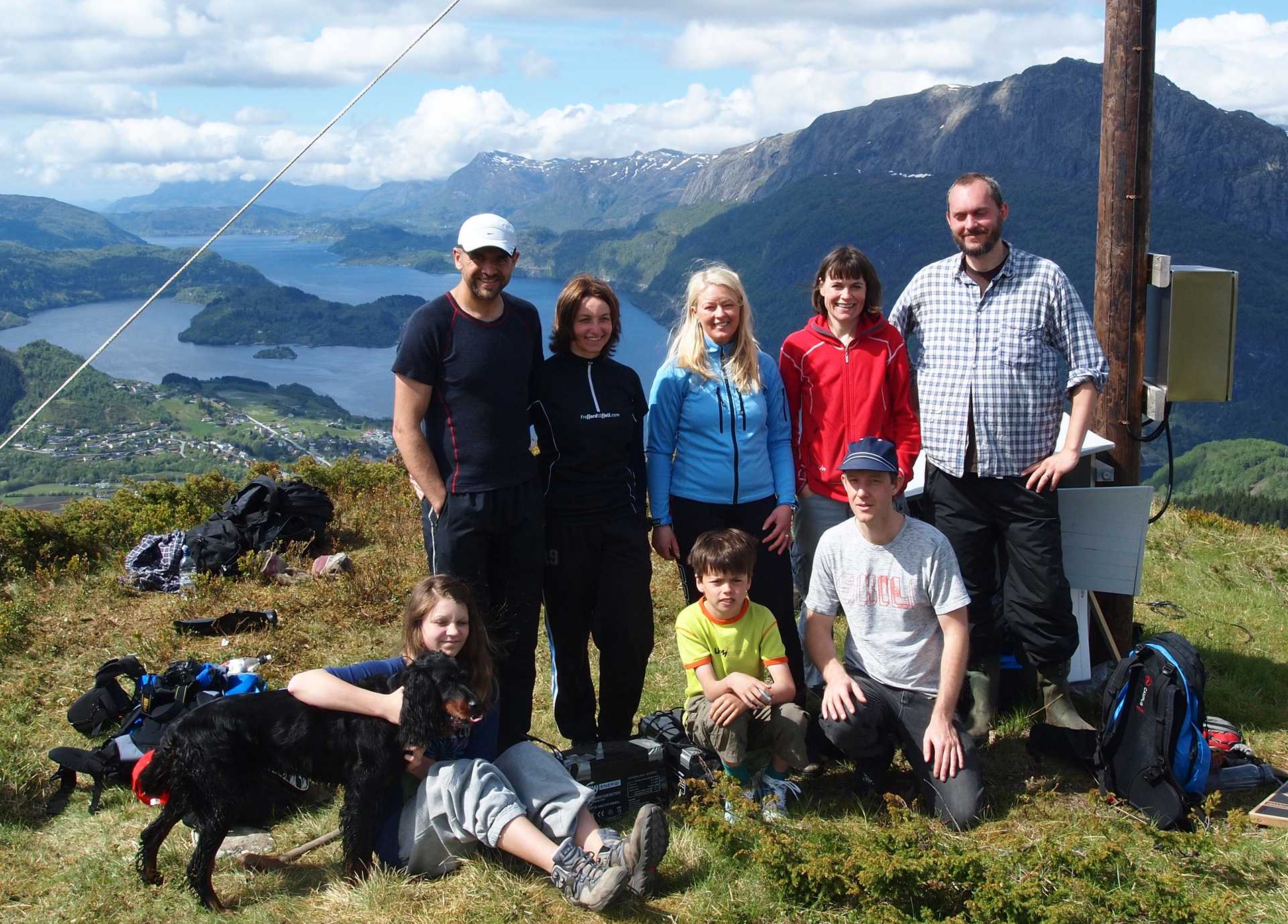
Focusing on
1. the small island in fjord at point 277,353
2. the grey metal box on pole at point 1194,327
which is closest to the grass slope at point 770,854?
the grey metal box on pole at point 1194,327

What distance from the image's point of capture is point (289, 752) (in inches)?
115

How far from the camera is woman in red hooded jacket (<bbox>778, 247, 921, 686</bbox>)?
3.81 meters

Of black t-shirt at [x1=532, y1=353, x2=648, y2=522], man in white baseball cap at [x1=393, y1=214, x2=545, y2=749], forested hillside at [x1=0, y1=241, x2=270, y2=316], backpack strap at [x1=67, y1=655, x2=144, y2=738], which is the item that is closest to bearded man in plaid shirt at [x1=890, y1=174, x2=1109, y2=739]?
black t-shirt at [x1=532, y1=353, x2=648, y2=522]

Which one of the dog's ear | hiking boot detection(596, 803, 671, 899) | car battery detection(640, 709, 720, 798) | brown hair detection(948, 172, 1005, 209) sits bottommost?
car battery detection(640, 709, 720, 798)

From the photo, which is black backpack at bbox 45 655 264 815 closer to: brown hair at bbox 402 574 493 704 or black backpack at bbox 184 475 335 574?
brown hair at bbox 402 574 493 704

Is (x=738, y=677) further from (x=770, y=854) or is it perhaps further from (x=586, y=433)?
(x=586, y=433)

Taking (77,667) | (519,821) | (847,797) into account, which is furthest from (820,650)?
(77,667)

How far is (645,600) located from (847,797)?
1.08 meters

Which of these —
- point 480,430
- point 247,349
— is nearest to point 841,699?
point 480,430

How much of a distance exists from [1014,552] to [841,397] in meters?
0.94

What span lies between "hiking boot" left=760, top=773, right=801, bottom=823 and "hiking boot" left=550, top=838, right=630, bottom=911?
73 centimetres

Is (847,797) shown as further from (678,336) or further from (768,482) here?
(678,336)

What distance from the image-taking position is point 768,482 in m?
3.89

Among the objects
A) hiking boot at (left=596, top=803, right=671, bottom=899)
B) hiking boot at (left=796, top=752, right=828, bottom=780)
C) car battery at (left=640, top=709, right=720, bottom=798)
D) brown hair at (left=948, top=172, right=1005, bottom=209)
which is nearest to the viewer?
hiking boot at (left=596, top=803, right=671, bottom=899)
